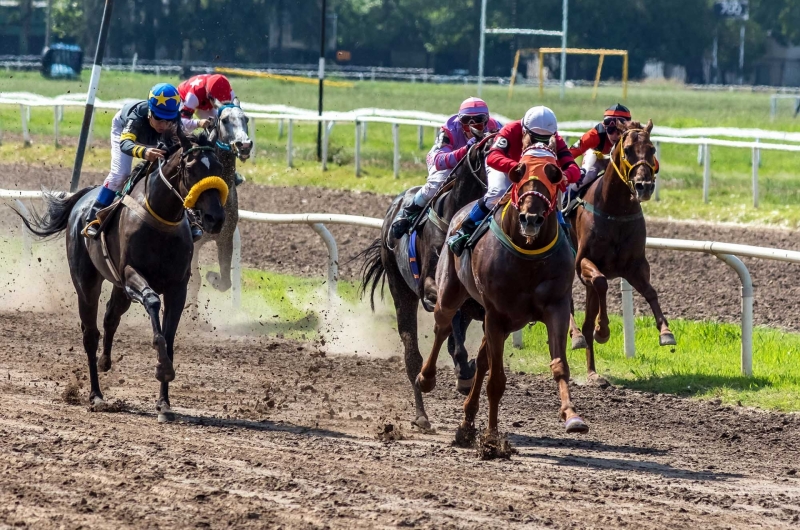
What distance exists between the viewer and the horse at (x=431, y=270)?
763 cm

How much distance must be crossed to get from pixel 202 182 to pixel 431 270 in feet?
5.08

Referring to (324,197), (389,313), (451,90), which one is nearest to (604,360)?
(389,313)

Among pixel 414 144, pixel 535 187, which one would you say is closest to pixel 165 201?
pixel 535 187

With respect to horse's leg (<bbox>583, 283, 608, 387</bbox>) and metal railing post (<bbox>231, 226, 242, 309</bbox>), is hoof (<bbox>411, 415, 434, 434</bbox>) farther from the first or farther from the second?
metal railing post (<bbox>231, 226, 242, 309</bbox>)

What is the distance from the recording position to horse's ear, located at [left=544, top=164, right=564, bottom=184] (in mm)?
6266

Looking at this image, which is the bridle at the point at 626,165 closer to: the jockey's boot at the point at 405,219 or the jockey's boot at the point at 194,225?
the jockey's boot at the point at 405,219

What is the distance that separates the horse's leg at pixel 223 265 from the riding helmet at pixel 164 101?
3.03 meters

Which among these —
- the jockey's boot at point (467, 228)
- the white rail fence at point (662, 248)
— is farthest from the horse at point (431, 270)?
the white rail fence at point (662, 248)

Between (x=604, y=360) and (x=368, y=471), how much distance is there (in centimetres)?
404

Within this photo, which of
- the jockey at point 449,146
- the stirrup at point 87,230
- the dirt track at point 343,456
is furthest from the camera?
the stirrup at point 87,230

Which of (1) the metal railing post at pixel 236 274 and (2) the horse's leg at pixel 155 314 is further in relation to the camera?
(1) the metal railing post at pixel 236 274

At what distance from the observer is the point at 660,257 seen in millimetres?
13594

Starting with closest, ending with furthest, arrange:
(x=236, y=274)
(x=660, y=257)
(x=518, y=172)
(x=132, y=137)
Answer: (x=518, y=172) → (x=132, y=137) → (x=236, y=274) → (x=660, y=257)

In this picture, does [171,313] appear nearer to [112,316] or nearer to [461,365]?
[112,316]
